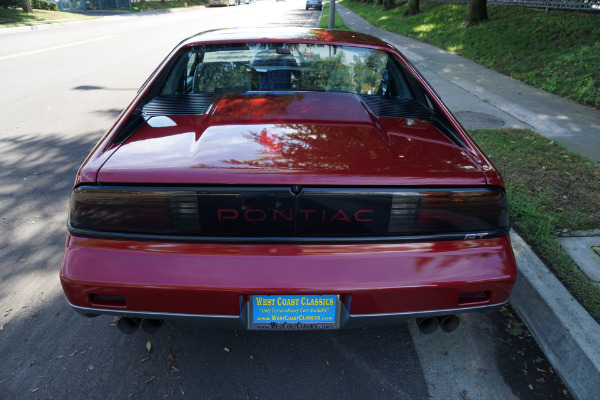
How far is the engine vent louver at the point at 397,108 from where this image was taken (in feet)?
8.02

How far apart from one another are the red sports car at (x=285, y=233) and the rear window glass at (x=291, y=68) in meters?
0.96

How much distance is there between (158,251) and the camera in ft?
5.85

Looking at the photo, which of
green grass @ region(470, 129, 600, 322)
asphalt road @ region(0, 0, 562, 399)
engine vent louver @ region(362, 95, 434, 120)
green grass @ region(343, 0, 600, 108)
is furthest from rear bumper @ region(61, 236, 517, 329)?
green grass @ region(343, 0, 600, 108)

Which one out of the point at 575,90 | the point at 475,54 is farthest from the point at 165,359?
the point at 475,54

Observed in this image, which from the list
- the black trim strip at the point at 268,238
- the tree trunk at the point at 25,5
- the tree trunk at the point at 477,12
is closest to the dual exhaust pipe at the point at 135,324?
the black trim strip at the point at 268,238

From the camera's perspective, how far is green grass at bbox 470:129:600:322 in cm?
275

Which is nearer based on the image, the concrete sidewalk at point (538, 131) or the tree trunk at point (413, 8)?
the concrete sidewalk at point (538, 131)

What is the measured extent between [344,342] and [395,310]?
680 mm

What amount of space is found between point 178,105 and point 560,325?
97.8 inches

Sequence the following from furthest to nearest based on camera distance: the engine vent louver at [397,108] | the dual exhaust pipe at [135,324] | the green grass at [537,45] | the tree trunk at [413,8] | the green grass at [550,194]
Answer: the tree trunk at [413,8], the green grass at [537,45], the green grass at [550,194], the engine vent louver at [397,108], the dual exhaust pipe at [135,324]

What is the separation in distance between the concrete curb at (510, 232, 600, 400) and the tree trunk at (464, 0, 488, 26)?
1364 centimetres

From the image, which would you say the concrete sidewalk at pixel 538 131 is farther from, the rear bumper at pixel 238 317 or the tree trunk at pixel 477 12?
the tree trunk at pixel 477 12

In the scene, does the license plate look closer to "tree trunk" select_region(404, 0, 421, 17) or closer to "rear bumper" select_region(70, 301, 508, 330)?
"rear bumper" select_region(70, 301, 508, 330)

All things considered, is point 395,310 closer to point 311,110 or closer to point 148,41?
point 311,110
